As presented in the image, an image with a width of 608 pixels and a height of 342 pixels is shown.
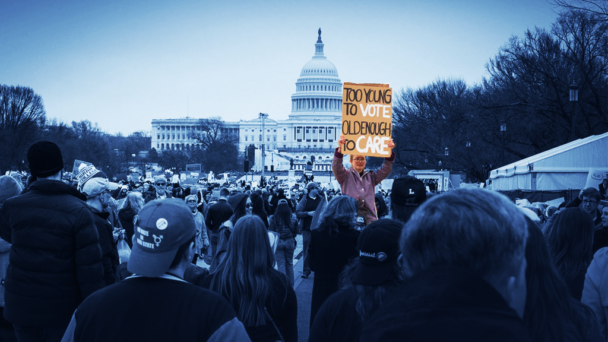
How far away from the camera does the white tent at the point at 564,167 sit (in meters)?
17.9

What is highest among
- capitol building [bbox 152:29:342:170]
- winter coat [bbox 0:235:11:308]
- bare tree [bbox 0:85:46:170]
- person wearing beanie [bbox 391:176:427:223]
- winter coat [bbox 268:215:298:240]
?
capitol building [bbox 152:29:342:170]

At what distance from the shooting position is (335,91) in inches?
5699

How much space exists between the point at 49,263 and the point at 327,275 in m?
1.93

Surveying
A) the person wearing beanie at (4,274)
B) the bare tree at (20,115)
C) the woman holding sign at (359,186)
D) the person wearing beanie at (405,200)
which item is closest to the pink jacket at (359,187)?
the woman holding sign at (359,186)

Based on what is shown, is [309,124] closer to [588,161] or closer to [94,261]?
[588,161]

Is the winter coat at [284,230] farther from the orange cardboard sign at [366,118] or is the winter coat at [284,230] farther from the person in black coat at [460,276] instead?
the person in black coat at [460,276]

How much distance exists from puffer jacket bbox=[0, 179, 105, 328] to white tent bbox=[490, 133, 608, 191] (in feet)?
52.0

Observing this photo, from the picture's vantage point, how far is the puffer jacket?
379cm

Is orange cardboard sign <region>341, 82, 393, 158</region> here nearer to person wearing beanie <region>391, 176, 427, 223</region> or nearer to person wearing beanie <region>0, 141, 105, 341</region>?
person wearing beanie <region>391, 176, 427, 223</region>

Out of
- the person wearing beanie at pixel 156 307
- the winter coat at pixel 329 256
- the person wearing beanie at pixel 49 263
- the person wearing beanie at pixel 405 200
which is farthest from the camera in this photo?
the winter coat at pixel 329 256

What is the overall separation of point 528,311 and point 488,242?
0.49 metres

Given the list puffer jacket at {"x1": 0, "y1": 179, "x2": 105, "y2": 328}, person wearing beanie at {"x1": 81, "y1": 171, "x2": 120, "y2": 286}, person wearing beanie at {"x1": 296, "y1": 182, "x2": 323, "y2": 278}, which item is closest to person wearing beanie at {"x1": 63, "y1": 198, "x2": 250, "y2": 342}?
puffer jacket at {"x1": 0, "y1": 179, "x2": 105, "y2": 328}

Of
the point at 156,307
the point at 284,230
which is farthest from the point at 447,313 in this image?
the point at 284,230

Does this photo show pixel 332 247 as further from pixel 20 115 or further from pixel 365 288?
pixel 20 115
